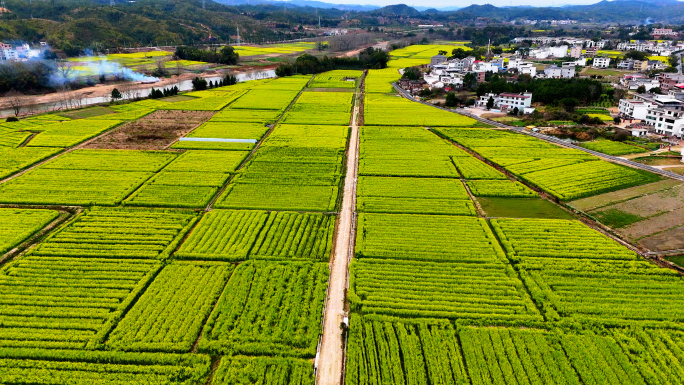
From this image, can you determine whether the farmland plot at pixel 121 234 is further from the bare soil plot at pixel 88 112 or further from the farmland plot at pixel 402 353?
the bare soil plot at pixel 88 112

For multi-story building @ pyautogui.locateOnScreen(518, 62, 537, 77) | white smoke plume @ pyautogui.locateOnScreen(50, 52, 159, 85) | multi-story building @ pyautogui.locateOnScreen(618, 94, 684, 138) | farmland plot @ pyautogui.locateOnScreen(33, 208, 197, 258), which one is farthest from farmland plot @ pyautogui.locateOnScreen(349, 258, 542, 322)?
white smoke plume @ pyautogui.locateOnScreen(50, 52, 159, 85)

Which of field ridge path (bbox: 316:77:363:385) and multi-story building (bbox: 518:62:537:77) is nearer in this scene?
field ridge path (bbox: 316:77:363:385)

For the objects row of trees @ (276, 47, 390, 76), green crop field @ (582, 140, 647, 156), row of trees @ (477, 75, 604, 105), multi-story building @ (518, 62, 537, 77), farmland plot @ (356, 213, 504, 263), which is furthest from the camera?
row of trees @ (276, 47, 390, 76)

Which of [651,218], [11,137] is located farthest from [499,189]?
[11,137]

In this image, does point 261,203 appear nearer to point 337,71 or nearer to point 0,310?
point 0,310

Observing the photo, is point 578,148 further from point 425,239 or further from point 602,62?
point 602,62

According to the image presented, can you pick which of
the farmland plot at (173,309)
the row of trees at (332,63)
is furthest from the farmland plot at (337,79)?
the farmland plot at (173,309)

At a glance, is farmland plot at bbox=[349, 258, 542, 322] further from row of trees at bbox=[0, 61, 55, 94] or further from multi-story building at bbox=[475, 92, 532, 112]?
row of trees at bbox=[0, 61, 55, 94]
